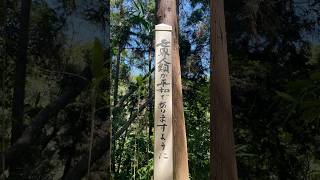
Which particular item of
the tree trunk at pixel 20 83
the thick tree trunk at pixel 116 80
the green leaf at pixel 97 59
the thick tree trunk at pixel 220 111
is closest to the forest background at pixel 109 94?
the tree trunk at pixel 20 83

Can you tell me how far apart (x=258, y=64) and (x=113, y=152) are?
3.28m

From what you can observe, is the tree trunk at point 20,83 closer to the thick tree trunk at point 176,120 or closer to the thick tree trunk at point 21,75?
the thick tree trunk at point 21,75

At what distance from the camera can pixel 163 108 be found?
3539 millimetres

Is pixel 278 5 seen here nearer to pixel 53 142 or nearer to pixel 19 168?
pixel 53 142

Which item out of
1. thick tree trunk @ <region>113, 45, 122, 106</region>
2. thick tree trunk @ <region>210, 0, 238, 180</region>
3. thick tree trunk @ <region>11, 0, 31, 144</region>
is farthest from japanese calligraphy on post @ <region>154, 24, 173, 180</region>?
thick tree trunk @ <region>113, 45, 122, 106</region>

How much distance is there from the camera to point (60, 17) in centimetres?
804

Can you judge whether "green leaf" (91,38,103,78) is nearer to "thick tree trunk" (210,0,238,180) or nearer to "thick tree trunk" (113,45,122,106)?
"thick tree trunk" (210,0,238,180)

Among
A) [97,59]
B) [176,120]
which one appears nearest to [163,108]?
[176,120]

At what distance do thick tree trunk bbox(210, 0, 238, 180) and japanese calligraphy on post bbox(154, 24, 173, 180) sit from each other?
4.59 ft

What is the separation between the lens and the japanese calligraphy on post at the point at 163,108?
11.2 feet

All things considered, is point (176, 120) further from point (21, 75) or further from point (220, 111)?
point (21, 75)

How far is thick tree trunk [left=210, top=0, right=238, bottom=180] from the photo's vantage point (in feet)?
15.8

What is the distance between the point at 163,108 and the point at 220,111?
Answer: 4.75 ft

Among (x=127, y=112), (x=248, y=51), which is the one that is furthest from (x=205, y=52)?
(x=127, y=112)
